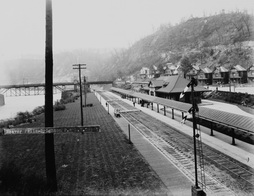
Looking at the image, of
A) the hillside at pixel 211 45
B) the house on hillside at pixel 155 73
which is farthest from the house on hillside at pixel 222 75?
the house on hillside at pixel 155 73

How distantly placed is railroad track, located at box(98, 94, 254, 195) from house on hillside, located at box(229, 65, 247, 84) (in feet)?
227

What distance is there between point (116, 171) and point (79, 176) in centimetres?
234

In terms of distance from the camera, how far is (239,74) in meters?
85.3

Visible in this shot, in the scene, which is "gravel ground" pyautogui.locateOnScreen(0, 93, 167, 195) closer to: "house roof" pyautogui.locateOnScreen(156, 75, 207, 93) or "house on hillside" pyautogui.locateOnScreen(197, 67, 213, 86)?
"house roof" pyautogui.locateOnScreen(156, 75, 207, 93)

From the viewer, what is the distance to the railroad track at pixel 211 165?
12.3 metres

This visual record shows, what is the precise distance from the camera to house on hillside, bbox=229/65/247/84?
84438mm

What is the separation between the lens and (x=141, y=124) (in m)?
31.8

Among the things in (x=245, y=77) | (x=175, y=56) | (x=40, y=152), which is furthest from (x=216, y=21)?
(x=40, y=152)

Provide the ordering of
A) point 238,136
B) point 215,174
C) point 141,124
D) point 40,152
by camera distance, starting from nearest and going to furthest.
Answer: point 215,174, point 40,152, point 238,136, point 141,124

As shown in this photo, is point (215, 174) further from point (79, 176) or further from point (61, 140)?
point (61, 140)

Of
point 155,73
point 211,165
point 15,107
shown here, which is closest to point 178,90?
point 211,165

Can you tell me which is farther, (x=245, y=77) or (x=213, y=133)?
(x=245, y=77)

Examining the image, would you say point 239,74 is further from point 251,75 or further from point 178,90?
point 178,90

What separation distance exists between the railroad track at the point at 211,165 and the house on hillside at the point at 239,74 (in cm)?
6924
